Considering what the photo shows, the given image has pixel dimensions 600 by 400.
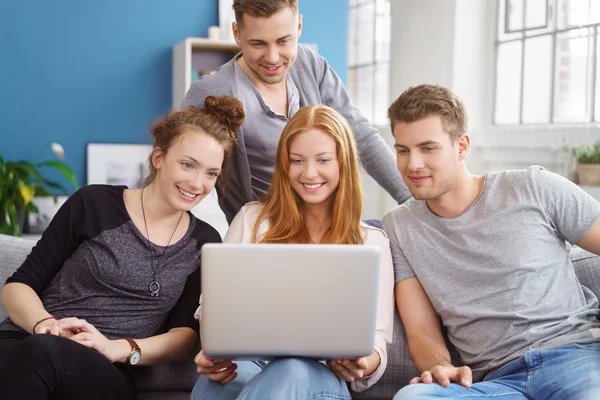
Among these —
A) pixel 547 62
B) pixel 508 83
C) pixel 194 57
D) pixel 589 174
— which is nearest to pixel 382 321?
pixel 589 174

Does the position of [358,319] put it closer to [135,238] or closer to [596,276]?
[135,238]

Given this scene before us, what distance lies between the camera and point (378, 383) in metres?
2.05

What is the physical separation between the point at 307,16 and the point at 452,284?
3032 mm

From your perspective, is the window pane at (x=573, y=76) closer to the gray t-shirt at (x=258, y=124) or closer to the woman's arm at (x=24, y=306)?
the gray t-shirt at (x=258, y=124)

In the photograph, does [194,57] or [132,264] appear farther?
[194,57]

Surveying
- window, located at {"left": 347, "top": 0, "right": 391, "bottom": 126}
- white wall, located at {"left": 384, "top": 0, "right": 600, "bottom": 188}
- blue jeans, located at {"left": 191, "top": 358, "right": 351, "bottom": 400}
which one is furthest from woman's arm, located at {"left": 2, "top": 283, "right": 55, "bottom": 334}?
window, located at {"left": 347, "top": 0, "right": 391, "bottom": 126}

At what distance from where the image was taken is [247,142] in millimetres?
2303

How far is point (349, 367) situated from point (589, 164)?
6.74 ft

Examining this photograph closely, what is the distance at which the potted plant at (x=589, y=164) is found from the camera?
3.25m

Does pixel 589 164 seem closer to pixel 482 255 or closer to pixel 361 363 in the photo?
pixel 482 255

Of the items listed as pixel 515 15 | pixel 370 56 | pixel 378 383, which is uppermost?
pixel 515 15

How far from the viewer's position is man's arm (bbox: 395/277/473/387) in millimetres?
1858

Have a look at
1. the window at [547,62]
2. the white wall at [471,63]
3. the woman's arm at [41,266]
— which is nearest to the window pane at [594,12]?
the window at [547,62]

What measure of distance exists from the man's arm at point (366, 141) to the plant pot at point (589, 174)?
4.05 ft
